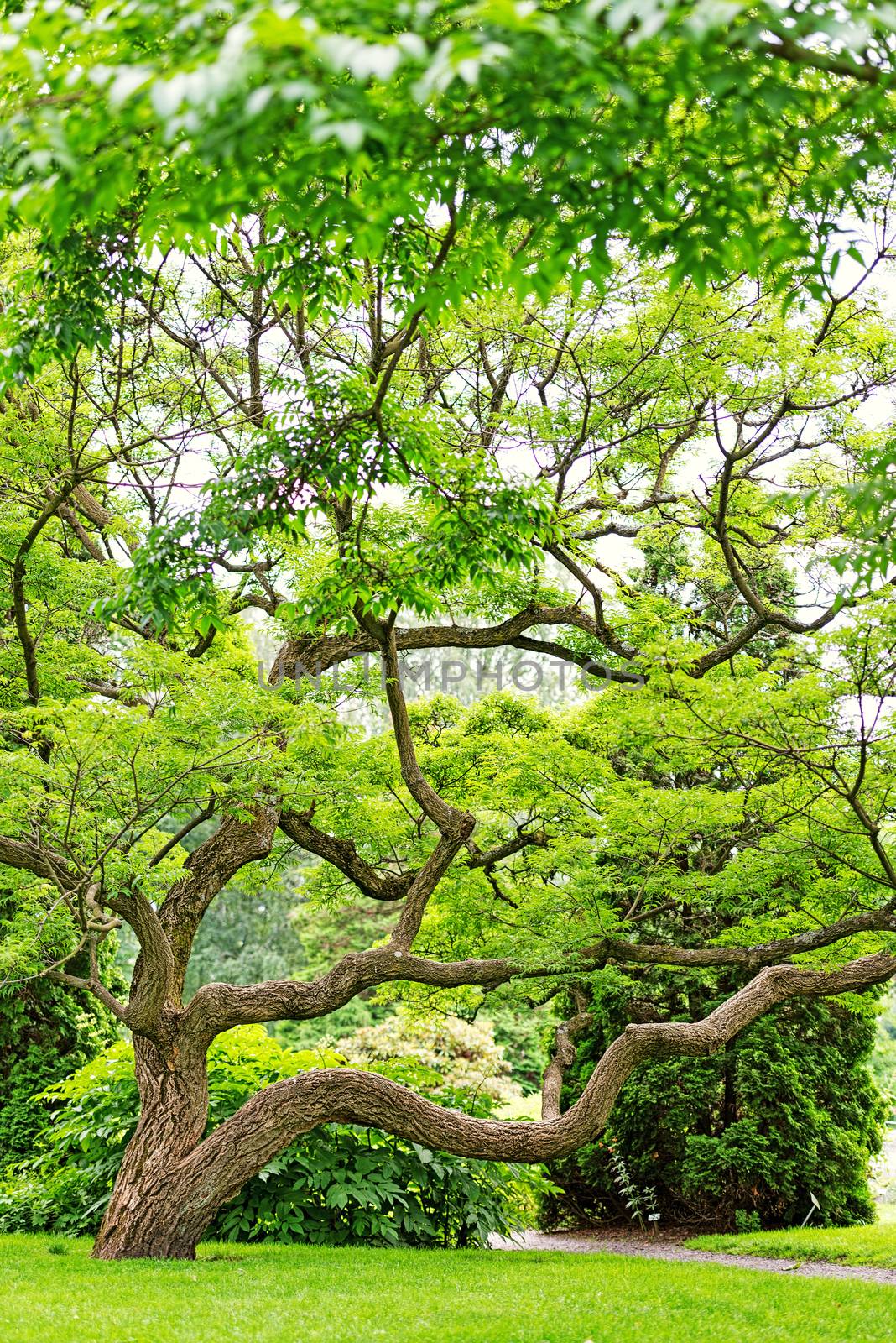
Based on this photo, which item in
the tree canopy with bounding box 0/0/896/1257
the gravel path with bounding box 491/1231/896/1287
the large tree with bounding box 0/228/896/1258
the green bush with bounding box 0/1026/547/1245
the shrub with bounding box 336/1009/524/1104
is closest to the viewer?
the tree canopy with bounding box 0/0/896/1257

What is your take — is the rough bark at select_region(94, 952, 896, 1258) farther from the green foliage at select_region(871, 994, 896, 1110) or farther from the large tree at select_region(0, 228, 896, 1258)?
the green foliage at select_region(871, 994, 896, 1110)

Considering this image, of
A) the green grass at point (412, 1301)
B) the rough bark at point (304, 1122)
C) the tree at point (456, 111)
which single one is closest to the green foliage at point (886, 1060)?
the rough bark at point (304, 1122)

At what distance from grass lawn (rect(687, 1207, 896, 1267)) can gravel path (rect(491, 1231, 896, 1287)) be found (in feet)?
0.41

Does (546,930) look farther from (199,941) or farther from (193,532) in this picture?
(199,941)

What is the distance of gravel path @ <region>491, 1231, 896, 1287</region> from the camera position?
7.59m

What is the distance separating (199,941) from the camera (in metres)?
25.4

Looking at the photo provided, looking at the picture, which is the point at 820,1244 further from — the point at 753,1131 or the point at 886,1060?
the point at 886,1060

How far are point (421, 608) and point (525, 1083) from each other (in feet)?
50.7

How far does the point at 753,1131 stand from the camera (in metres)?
10.2

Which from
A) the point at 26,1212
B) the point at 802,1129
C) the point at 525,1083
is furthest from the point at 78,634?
the point at 525,1083

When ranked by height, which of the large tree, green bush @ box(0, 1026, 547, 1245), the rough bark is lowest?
green bush @ box(0, 1026, 547, 1245)

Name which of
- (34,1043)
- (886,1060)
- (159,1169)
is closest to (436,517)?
(159,1169)

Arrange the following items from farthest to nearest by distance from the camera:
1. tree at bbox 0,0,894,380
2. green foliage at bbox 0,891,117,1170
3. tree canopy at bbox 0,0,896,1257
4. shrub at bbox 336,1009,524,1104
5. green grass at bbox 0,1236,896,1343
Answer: shrub at bbox 336,1009,524,1104, green foliage at bbox 0,891,117,1170, green grass at bbox 0,1236,896,1343, tree canopy at bbox 0,0,896,1257, tree at bbox 0,0,894,380

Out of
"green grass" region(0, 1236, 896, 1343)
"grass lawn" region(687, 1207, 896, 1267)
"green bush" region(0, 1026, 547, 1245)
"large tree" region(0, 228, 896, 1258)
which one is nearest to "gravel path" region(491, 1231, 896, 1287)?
"grass lawn" region(687, 1207, 896, 1267)
